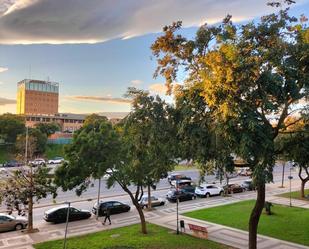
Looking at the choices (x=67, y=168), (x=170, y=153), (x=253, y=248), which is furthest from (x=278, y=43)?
(x=67, y=168)

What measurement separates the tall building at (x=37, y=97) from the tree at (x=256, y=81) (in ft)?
519

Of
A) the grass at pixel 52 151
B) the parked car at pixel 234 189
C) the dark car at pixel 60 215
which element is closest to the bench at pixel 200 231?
the dark car at pixel 60 215

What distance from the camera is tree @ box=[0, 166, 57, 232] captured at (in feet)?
79.3

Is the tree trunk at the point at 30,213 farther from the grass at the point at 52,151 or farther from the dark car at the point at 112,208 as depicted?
the grass at the point at 52,151

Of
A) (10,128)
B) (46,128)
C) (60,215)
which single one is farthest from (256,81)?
(46,128)

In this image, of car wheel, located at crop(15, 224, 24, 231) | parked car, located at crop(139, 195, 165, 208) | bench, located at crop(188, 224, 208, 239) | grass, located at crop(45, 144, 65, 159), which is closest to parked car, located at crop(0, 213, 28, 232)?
car wheel, located at crop(15, 224, 24, 231)

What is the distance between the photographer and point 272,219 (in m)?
29.2

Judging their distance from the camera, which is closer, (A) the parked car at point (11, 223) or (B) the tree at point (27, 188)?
(B) the tree at point (27, 188)

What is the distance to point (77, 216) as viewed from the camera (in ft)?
99.3

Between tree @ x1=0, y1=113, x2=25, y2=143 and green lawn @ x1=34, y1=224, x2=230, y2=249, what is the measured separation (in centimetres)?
6775

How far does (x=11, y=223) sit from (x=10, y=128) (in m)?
63.7

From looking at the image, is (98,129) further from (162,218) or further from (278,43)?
(278,43)

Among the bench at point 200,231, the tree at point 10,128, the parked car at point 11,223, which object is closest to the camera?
the bench at point 200,231

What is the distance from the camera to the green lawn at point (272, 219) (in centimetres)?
2470
